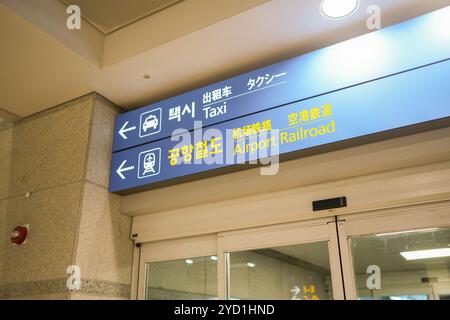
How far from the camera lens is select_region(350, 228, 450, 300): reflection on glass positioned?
7.19ft

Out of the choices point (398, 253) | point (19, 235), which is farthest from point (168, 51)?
point (398, 253)

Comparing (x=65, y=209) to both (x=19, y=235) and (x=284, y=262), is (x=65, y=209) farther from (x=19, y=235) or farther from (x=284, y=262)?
(x=284, y=262)

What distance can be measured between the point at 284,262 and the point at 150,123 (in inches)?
55.2

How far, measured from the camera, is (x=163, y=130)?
2.94 m

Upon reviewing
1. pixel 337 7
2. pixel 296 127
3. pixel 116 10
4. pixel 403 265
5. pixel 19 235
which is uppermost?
pixel 116 10

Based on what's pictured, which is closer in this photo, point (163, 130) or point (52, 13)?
point (52, 13)

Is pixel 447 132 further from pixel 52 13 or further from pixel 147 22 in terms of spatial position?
pixel 52 13

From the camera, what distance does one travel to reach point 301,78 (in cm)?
252

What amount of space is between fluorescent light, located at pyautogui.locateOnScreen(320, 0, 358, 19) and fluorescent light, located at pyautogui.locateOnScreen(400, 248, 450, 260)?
4.73 ft

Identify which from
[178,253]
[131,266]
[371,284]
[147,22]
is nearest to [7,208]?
[131,266]

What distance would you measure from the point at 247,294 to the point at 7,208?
6.68 feet

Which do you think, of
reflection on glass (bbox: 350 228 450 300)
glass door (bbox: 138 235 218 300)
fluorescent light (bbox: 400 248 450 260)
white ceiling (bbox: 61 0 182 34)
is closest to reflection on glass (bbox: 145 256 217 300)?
glass door (bbox: 138 235 218 300)
